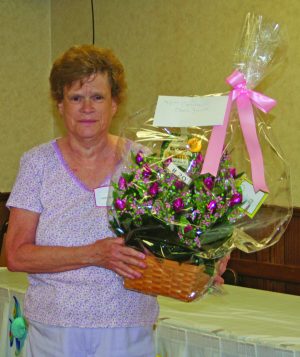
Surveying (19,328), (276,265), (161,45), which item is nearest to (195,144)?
(19,328)

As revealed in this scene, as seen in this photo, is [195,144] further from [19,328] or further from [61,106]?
[19,328]

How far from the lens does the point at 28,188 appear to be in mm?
1754

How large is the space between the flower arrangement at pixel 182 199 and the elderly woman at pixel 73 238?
0.24m

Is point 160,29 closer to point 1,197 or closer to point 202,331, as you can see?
point 1,197

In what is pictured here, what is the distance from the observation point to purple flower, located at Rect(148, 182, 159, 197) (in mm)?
1468

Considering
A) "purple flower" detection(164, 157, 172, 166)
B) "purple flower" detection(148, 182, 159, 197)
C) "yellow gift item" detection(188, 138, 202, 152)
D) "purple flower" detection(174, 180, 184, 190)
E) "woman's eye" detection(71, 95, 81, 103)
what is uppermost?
"woman's eye" detection(71, 95, 81, 103)

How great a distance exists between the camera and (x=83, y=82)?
1.76 m

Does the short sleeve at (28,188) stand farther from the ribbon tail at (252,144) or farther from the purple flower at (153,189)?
the ribbon tail at (252,144)

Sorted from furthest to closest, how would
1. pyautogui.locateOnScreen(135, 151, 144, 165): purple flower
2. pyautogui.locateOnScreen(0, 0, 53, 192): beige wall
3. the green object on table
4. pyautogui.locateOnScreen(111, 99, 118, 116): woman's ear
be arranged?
1. pyautogui.locateOnScreen(0, 0, 53, 192): beige wall
2. the green object on table
3. pyautogui.locateOnScreen(111, 99, 118, 116): woman's ear
4. pyautogui.locateOnScreen(135, 151, 144, 165): purple flower

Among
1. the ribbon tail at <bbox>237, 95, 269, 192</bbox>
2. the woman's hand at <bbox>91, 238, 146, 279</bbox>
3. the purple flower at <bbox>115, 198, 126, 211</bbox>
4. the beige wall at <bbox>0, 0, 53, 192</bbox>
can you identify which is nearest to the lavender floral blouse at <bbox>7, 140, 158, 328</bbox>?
the woman's hand at <bbox>91, 238, 146, 279</bbox>

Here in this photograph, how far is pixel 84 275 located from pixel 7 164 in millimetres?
2724

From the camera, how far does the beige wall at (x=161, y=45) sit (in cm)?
320

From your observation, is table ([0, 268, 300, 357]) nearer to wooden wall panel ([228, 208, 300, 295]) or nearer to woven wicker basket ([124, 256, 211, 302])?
wooden wall panel ([228, 208, 300, 295])

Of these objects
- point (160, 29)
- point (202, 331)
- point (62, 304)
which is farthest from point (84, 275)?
point (160, 29)
